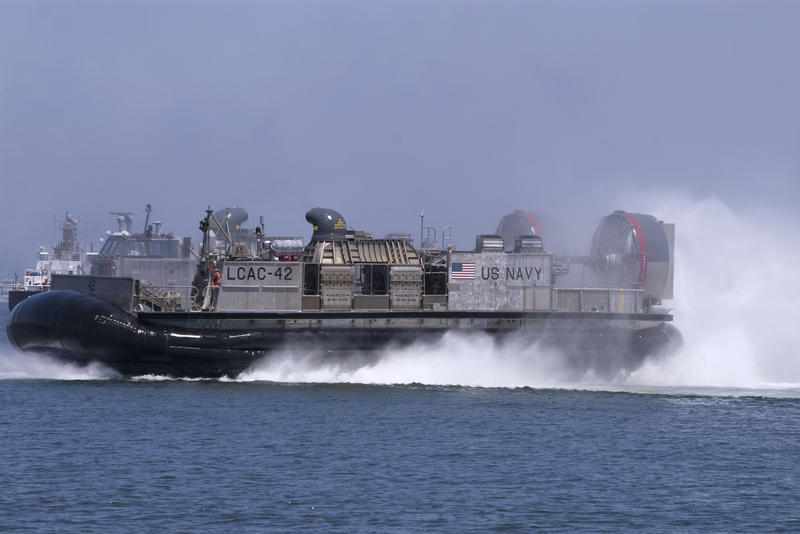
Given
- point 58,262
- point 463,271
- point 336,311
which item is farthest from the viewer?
point 58,262

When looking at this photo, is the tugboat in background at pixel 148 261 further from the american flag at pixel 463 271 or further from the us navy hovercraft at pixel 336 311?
the american flag at pixel 463 271

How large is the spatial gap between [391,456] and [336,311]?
1050 centimetres

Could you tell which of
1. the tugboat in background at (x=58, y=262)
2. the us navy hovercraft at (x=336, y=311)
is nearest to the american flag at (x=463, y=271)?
the us navy hovercraft at (x=336, y=311)

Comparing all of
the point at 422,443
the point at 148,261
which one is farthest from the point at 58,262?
the point at 422,443

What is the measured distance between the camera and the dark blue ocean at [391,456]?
19.0 metres

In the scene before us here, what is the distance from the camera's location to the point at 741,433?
1064 inches

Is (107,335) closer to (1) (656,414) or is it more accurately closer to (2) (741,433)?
(1) (656,414)

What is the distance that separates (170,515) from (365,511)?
347cm

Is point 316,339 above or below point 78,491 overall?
above

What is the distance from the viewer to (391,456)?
23.6 meters

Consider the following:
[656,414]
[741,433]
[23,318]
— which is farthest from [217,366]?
[741,433]

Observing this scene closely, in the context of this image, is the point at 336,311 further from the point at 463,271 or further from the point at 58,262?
the point at 58,262

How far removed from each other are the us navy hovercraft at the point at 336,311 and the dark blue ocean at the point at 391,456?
3.13 ft

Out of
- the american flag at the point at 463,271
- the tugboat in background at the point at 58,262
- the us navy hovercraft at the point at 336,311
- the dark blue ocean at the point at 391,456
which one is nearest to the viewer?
the dark blue ocean at the point at 391,456
